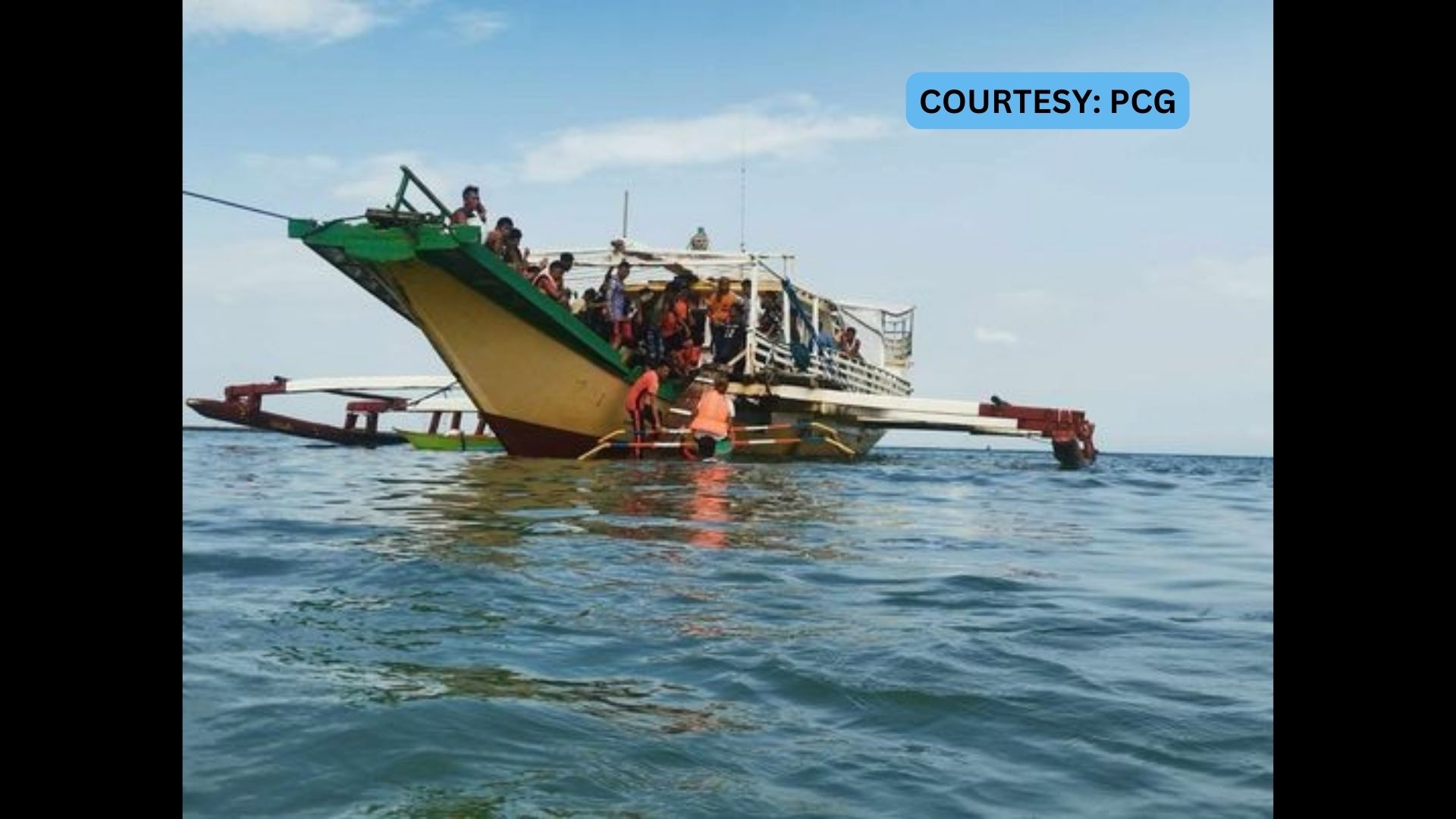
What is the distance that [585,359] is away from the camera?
15164 mm

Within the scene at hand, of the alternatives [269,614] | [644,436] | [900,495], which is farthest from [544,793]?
[644,436]

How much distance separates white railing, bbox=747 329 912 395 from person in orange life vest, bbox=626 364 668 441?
1.71 meters

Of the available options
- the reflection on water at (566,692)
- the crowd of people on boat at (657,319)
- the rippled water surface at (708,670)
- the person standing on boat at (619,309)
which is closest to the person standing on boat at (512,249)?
the crowd of people on boat at (657,319)

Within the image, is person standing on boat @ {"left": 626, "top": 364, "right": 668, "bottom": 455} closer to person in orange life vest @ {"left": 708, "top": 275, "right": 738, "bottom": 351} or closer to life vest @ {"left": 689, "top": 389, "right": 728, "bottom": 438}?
life vest @ {"left": 689, "top": 389, "right": 728, "bottom": 438}

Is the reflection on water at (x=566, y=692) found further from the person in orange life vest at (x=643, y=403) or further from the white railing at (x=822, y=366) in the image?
the white railing at (x=822, y=366)

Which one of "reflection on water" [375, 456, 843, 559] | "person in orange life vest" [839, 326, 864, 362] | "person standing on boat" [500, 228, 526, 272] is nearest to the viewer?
"reflection on water" [375, 456, 843, 559]

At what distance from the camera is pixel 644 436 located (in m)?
15.4

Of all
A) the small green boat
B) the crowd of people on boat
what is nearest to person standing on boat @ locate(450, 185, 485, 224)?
the crowd of people on boat

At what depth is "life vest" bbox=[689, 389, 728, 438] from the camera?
15415 millimetres

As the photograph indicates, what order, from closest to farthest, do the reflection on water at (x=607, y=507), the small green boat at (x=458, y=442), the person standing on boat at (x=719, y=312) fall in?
the reflection on water at (x=607, y=507) < the person standing on boat at (x=719, y=312) < the small green boat at (x=458, y=442)

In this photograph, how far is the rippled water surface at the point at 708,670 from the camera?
2.66 m

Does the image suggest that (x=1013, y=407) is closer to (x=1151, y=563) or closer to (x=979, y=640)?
(x=1151, y=563)

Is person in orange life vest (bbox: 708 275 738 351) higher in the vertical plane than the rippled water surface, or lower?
higher
